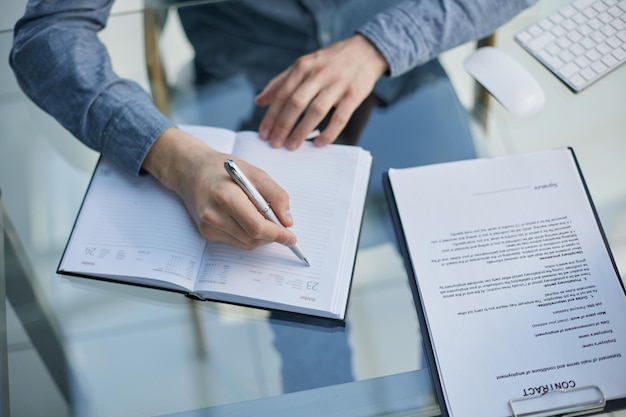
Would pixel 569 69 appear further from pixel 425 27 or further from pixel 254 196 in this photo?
pixel 254 196

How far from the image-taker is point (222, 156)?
2.93ft

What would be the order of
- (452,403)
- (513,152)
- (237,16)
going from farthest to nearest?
(237,16)
(513,152)
(452,403)

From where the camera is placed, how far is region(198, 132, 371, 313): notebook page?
81 cm

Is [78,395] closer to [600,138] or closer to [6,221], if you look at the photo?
[6,221]

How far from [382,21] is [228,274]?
0.50 meters

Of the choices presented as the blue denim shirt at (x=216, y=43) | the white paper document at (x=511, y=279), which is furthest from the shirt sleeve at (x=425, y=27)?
the white paper document at (x=511, y=279)

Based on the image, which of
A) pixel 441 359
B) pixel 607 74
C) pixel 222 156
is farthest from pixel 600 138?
pixel 222 156

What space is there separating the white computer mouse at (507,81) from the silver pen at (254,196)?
17.3 inches

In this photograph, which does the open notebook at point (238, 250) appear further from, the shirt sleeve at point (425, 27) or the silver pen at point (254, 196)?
the shirt sleeve at point (425, 27)

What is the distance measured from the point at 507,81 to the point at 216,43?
532mm

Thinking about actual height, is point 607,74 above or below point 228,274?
above

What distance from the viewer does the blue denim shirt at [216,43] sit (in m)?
0.94

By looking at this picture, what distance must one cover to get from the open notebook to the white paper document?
0.28 ft

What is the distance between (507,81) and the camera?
3.34ft
